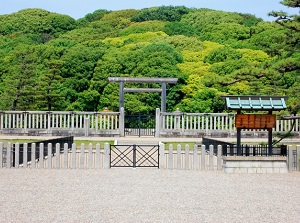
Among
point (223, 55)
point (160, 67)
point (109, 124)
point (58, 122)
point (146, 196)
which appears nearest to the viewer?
point (146, 196)

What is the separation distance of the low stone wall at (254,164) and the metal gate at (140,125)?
51.2 ft

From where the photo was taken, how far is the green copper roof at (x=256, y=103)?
16359 mm

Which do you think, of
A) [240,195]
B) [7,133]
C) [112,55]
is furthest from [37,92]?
[240,195]

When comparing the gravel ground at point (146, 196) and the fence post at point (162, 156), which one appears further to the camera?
the fence post at point (162, 156)

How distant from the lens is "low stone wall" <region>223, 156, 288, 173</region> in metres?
15.5

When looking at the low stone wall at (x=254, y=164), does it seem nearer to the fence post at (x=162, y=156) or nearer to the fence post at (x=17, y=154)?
the fence post at (x=162, y=156)

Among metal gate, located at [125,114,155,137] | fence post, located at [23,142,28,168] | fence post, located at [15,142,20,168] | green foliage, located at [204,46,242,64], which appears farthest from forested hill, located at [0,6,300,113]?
fence post, located at [15,142,20,168]

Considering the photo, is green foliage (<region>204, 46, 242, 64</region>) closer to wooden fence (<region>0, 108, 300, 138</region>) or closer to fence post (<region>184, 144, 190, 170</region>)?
wooden fence (<region>0, 108, 300, 138</region>)

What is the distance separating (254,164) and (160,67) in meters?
34.2

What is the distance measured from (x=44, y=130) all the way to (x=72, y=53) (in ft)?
80.5

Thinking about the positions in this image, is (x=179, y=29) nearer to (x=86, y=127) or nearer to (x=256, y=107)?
(x=86, y=127)

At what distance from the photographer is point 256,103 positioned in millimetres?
16453

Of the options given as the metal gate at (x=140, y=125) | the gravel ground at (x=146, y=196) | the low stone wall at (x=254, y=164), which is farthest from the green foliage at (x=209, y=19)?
the gravel ground at (x=146, y=196)

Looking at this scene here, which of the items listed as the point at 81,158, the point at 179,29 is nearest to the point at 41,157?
the point at 81,158
